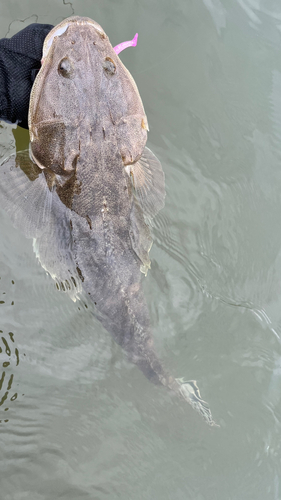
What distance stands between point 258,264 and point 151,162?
5.46 feet

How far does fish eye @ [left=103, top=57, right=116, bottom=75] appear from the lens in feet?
9.53

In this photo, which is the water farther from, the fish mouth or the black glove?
the fish mouth

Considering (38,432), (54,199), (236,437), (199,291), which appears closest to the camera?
(54,199)

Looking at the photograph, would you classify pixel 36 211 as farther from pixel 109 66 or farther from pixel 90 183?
pixel 109 66

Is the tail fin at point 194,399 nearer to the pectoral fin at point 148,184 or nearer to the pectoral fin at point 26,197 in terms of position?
the pectoral fin at point 148,184

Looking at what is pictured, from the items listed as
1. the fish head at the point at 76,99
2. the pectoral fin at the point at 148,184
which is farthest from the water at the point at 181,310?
the fish head at the point at 76,99

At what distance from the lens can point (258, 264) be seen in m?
4.18

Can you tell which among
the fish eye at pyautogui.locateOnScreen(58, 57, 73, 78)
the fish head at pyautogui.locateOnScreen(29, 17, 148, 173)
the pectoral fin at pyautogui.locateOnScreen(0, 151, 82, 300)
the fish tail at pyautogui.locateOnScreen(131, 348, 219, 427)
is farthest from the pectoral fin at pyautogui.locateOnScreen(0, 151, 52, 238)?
the fish tail at pyautogui.locateOnScreen(131, 348, 219, 427)

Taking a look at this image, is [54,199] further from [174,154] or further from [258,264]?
[258,264]

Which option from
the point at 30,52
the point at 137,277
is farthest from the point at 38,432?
the point at 30,52

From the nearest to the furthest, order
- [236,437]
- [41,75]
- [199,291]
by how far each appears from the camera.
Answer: [41,75] → [236,437] → [199,291]

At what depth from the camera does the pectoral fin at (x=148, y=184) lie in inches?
132

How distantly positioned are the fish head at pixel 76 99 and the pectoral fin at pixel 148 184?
0.34m

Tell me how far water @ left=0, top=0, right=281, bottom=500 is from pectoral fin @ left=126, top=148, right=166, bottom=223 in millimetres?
517
